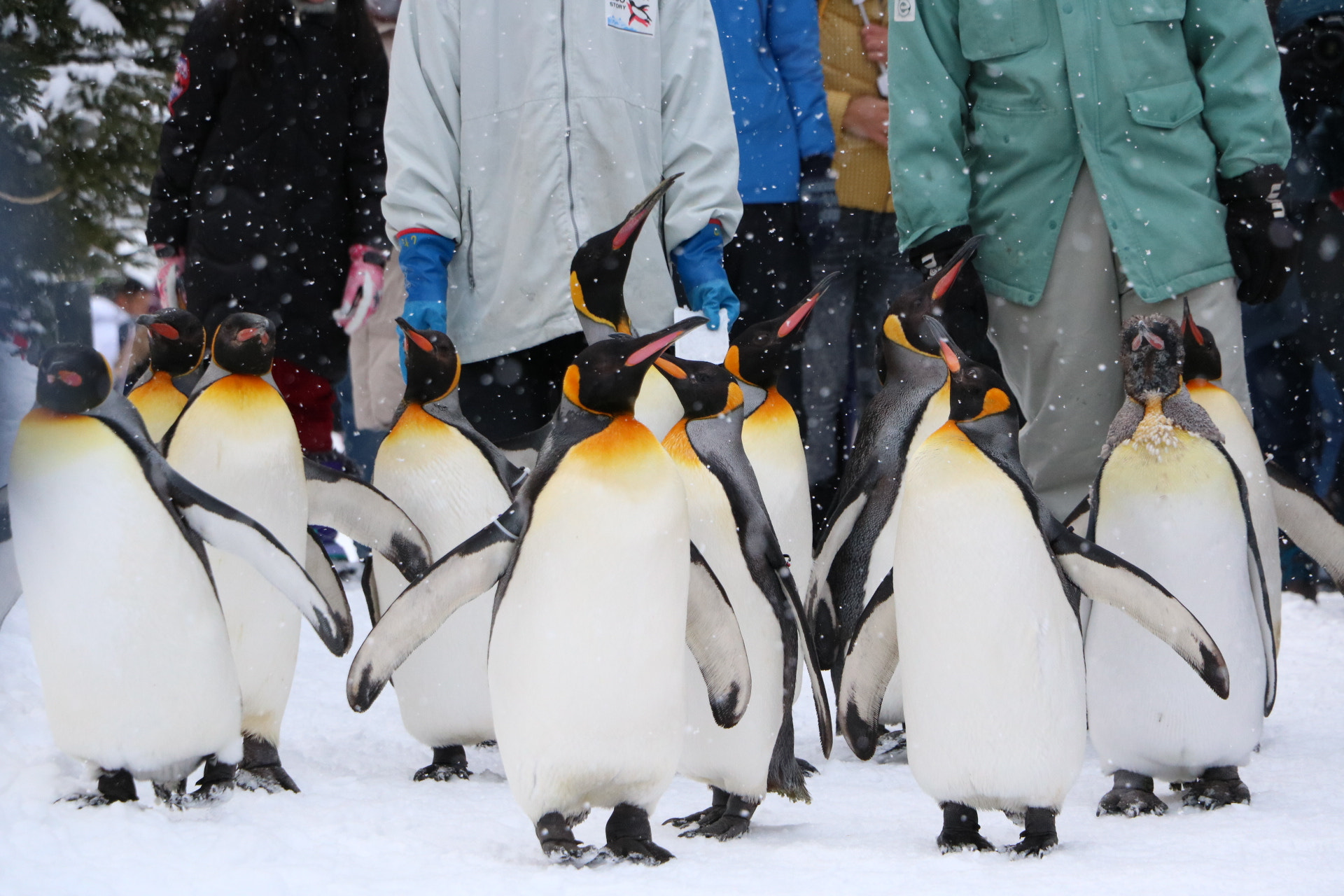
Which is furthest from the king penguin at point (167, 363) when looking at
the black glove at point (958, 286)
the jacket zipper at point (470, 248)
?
the black glove at point (958, 286)

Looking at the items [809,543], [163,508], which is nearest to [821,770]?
[809,543]

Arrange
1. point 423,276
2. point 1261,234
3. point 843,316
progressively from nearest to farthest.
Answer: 1. point 423,276
2. point 1261,234
3. point 843,316

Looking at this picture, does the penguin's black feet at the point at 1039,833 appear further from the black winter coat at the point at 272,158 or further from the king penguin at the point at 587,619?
the black winter coat at the point at 272,158

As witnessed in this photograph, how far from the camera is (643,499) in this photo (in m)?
1.92

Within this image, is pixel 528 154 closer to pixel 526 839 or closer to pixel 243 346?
pixel 243 346

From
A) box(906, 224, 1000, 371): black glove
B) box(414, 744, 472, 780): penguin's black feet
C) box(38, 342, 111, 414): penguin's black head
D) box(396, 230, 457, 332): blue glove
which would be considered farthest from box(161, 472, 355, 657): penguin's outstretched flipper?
box(906, 224, 1000, 371): black glove

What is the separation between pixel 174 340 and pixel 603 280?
81cm

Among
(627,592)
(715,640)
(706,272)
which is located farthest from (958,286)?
(627,592)

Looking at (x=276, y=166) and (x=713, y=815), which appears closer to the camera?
(x=713, y=815)

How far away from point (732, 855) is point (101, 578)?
1004 millimetres

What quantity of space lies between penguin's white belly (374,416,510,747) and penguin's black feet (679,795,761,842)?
547 millimetres

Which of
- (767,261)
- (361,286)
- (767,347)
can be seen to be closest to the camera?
(767,347)

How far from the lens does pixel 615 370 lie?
1938mm

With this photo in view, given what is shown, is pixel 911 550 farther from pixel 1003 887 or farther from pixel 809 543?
pixel 809 543
